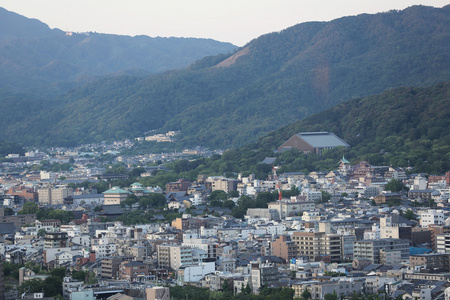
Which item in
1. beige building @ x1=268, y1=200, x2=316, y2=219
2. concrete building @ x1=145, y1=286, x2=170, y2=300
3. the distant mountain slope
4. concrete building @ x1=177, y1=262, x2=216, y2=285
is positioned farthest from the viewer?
the distant mountain slope

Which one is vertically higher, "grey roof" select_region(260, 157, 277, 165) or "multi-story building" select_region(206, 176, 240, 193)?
"grey roof" select_region(260, 157, 277, 165)

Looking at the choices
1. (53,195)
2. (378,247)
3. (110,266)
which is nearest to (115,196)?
(53,195)

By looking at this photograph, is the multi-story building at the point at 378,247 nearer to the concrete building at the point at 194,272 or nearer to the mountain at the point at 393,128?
the concrete building at the point at 194,272

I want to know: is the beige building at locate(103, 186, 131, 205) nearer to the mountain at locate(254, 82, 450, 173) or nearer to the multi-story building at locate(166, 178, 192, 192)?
the multi-story building at locate(166, 178, 192, 192)

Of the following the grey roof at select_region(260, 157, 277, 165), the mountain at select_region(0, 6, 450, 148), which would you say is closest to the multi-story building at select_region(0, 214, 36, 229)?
the grey roof at select_region(260, 157, 277, 165)

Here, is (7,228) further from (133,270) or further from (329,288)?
(329,288)

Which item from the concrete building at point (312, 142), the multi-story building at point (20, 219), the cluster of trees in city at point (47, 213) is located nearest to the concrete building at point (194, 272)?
the cluster of trees in city at point (47, 213)
